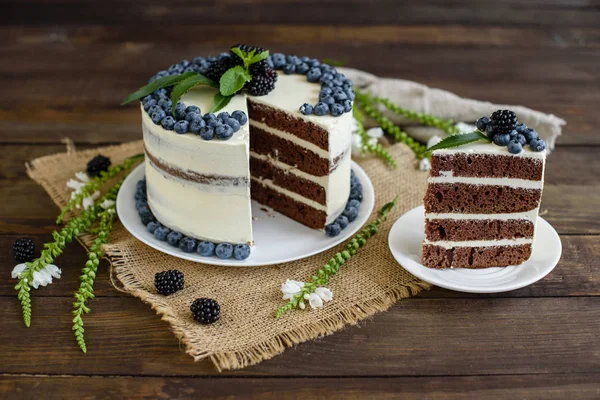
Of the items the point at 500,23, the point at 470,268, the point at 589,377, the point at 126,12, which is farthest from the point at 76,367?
the point at 500,23

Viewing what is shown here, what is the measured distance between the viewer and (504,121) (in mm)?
3248

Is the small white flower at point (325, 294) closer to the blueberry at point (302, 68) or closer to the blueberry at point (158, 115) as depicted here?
the blueberry at point (158, 115)

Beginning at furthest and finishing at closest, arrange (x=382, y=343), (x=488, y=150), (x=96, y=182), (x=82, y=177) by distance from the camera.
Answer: (x=82, y=177), (x=96, y=182), (x=488, y=150), (x=382, y=343)

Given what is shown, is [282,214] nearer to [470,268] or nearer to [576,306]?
[470,268]

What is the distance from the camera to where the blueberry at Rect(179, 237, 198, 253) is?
11.8 feet

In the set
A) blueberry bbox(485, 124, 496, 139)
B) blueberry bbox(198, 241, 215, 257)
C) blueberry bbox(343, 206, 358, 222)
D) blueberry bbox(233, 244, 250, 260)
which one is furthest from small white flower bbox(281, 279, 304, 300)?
blueberry bbox(485, 124, 496, 139)

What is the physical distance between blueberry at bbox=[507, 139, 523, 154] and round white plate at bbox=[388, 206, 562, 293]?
551mm

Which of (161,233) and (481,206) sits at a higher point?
(481,206)

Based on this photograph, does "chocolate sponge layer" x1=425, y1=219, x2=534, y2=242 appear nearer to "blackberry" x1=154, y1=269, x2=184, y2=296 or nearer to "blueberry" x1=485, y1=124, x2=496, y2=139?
"blueberry" x1=485, y1=124, x2=496, y2=139

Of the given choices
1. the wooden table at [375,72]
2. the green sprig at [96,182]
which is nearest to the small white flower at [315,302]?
the wooden table at [375,72]

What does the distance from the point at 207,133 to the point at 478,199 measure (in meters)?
1.20

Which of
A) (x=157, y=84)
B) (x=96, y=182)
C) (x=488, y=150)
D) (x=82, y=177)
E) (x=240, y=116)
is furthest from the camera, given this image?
(x=82, y=177)

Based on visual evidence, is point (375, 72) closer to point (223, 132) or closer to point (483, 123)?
point (483, 123)

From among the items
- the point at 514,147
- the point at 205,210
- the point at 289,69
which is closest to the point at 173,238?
the point at 205,210
